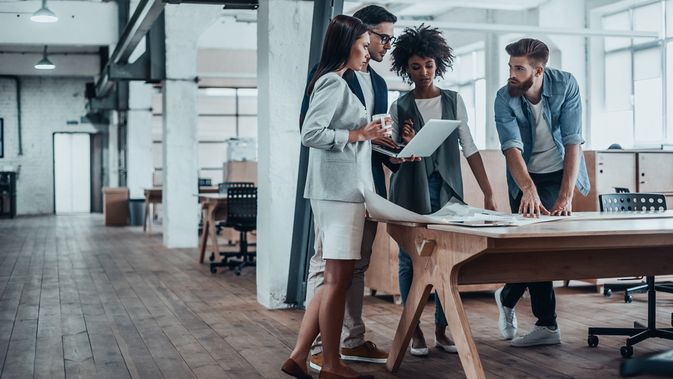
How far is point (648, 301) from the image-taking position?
4172mm

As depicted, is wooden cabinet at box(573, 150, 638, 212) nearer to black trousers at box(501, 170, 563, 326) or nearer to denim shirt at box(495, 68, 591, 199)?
black trousers at box(501, 170, 563, 326)

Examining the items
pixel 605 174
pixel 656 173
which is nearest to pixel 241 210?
pixel 605 174

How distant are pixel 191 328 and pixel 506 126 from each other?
219 cm

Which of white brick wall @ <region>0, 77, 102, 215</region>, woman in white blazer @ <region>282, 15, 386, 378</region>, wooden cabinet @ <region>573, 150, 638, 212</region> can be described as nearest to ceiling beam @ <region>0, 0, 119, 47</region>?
white brick wall @ <region>0, 77, 102, 215</region>

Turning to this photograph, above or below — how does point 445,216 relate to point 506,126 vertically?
below

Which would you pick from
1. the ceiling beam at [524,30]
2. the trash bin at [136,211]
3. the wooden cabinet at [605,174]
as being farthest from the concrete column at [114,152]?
the wooden cabinet at [605,174]

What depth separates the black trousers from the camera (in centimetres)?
392

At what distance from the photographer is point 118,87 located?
49.2 feet

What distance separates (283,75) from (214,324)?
1738 mm

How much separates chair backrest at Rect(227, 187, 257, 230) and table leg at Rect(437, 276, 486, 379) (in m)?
4.75

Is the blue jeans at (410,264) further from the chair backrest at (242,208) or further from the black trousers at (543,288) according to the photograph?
the chair backrest at (242,208)

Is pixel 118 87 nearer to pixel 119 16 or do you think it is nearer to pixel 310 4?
pixel 119 16

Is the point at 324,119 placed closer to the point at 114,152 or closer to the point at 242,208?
the point at 242,208

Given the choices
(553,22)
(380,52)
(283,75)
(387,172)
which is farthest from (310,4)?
(553,22)
